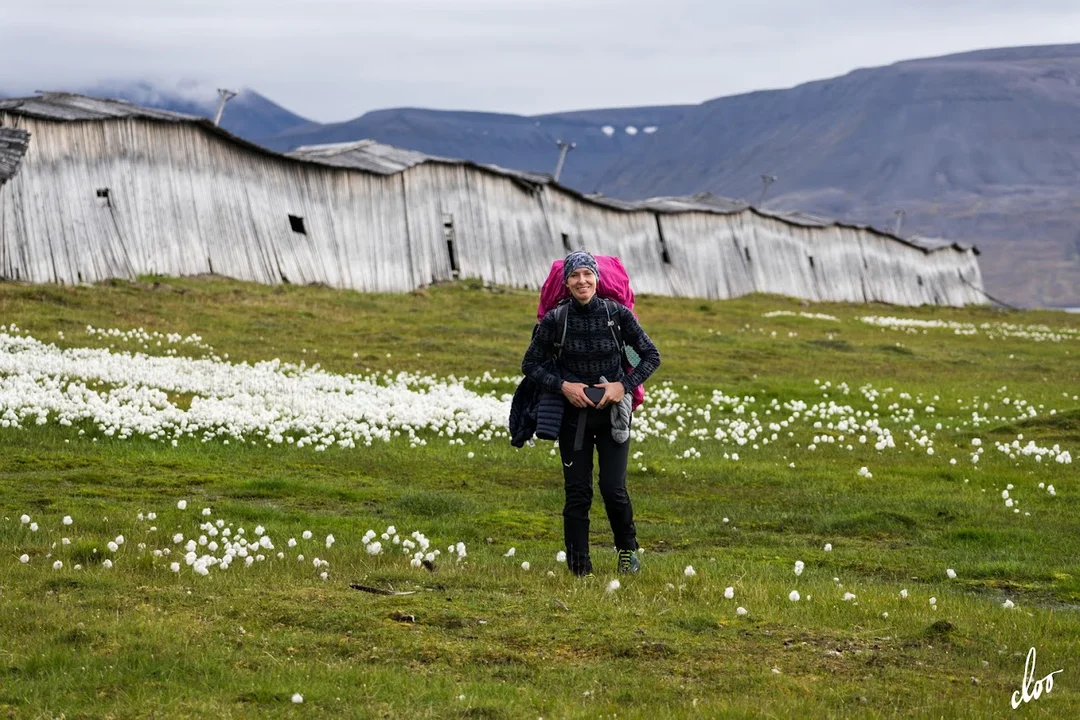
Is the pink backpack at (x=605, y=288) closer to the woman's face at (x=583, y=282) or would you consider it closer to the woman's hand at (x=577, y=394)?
the woman's face at (x=583, y=282)

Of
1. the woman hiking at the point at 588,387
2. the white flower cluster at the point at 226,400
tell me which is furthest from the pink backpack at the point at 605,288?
the white flower cluster at the point at 226,400

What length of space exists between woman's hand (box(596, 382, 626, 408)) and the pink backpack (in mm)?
397

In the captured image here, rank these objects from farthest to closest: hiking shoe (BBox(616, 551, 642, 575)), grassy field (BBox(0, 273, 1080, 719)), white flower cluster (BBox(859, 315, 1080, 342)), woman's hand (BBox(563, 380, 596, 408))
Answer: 1. white flower cluster (BBox(859, 315, 1080, 342))
2. hiking shoe (BBox(616, 551, 642, 575))
3. woman's hand (BBox(563, 380, 596, 408))
4. grassy field (BBox(0, 273, 1080, 719))

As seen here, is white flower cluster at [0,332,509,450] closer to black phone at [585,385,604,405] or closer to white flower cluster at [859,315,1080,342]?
black phone at [585,385,604,405]

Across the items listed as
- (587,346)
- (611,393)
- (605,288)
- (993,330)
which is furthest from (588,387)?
(993,330)

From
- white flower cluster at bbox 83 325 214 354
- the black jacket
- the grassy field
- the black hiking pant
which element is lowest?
the grassy field

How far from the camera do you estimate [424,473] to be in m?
17.8

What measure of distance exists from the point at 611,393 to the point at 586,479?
2.59 feet

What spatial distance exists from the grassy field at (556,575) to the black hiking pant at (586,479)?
386mm

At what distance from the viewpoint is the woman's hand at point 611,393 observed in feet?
37.6

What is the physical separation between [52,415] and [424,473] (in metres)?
5.68

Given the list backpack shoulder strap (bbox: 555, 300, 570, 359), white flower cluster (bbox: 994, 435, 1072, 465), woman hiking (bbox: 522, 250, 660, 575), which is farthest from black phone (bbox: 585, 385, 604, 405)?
white flower cluster (bbox: 994, 435, 1072, 465)

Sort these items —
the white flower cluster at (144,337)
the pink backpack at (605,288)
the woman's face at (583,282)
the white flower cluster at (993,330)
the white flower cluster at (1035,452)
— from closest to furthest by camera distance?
the woman's face at (583,282), the pink backpack at (605,288), the white flower cluster at (1035,452), the white flower cluster at (144,337), the white flower cluster at (993,330)

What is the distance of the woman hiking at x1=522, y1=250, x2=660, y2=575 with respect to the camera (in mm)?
11586
